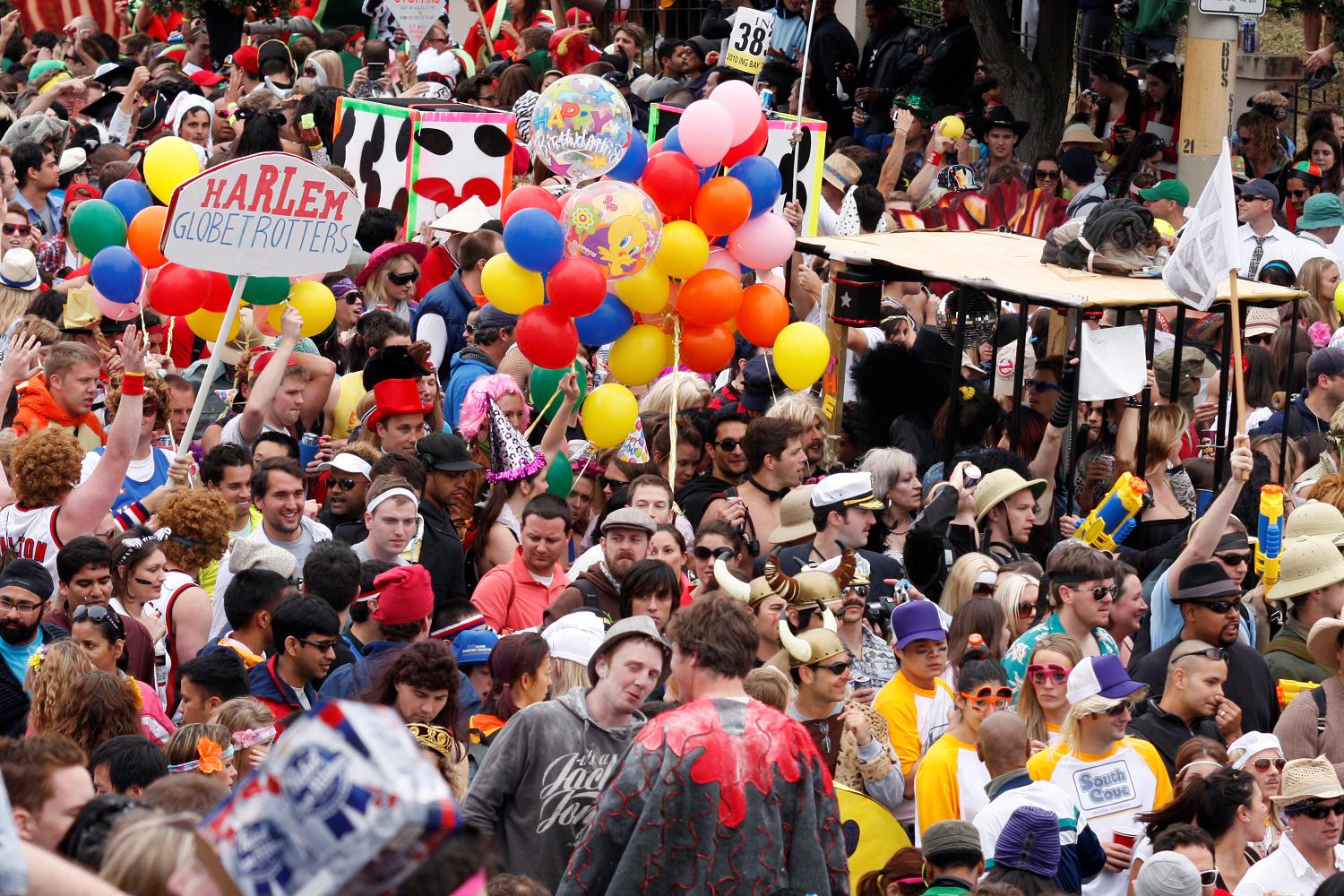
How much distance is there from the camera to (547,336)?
8.31 m

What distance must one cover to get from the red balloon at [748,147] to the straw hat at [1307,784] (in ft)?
13.5

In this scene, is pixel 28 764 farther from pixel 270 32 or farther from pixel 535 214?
pixel 270 32

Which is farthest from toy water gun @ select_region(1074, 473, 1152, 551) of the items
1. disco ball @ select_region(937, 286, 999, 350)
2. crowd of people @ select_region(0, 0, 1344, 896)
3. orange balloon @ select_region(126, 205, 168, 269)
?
orange balloon @ select_region(126, 205, 168, 269)

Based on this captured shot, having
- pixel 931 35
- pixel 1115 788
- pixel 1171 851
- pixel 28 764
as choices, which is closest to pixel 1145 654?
pixel 1115 788

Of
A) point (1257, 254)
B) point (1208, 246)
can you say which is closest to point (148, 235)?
point (1208, 246)

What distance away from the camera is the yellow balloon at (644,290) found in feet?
27.9

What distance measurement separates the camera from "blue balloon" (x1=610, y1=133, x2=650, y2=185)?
8703 mm

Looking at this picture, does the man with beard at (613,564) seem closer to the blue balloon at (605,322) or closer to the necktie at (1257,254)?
the blue balloon at (605,322)

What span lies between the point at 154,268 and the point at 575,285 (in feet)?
5.96

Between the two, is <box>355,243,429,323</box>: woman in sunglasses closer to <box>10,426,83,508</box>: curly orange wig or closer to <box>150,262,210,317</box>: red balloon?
<box>150,262,210,317</box>: red balloon

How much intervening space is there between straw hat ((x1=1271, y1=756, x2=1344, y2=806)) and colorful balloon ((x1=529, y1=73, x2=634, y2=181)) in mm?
4118

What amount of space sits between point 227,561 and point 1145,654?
352 centimetres

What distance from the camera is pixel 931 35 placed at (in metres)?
15.9

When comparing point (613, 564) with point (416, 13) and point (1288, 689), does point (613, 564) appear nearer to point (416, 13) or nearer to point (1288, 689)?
point (1288, 689)
